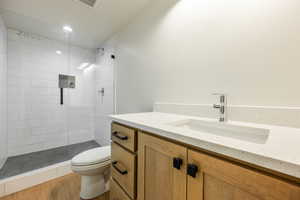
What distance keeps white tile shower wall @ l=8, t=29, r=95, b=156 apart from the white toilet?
1.41m

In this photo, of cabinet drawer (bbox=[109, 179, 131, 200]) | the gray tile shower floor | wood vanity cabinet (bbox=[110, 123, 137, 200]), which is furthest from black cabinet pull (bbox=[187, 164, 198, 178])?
the gray tile shower floor

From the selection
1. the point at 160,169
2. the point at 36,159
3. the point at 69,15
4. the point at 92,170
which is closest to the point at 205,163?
the point at 160,169

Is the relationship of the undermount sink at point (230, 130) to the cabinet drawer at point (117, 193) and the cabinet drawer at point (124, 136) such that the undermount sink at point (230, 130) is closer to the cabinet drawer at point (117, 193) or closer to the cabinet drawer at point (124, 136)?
the cabinet drawer at point (124, 136)

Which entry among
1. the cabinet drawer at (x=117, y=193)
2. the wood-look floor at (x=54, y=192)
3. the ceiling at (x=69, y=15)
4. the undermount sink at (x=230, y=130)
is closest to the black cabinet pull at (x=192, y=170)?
the undermount sink at (x=230, y=130)

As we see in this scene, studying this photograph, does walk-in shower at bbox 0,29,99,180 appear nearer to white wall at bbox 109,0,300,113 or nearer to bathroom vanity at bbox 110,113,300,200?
white wall at bbox 109,0,300,113

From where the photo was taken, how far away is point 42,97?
2.26m

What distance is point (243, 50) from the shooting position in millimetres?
830

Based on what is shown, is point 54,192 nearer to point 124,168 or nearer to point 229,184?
point 124,168

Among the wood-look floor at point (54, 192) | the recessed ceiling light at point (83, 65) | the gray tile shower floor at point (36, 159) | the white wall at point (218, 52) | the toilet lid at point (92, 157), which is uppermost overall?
the recessed ceiling light at point (83, 65)

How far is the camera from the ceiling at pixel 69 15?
1.49 meters

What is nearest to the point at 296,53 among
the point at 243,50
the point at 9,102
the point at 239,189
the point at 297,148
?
the point at 243,50

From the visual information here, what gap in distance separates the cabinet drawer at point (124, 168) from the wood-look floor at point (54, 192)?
680mm

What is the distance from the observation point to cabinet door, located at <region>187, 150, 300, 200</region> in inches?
12.2

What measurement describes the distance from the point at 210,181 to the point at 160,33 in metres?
1.34
